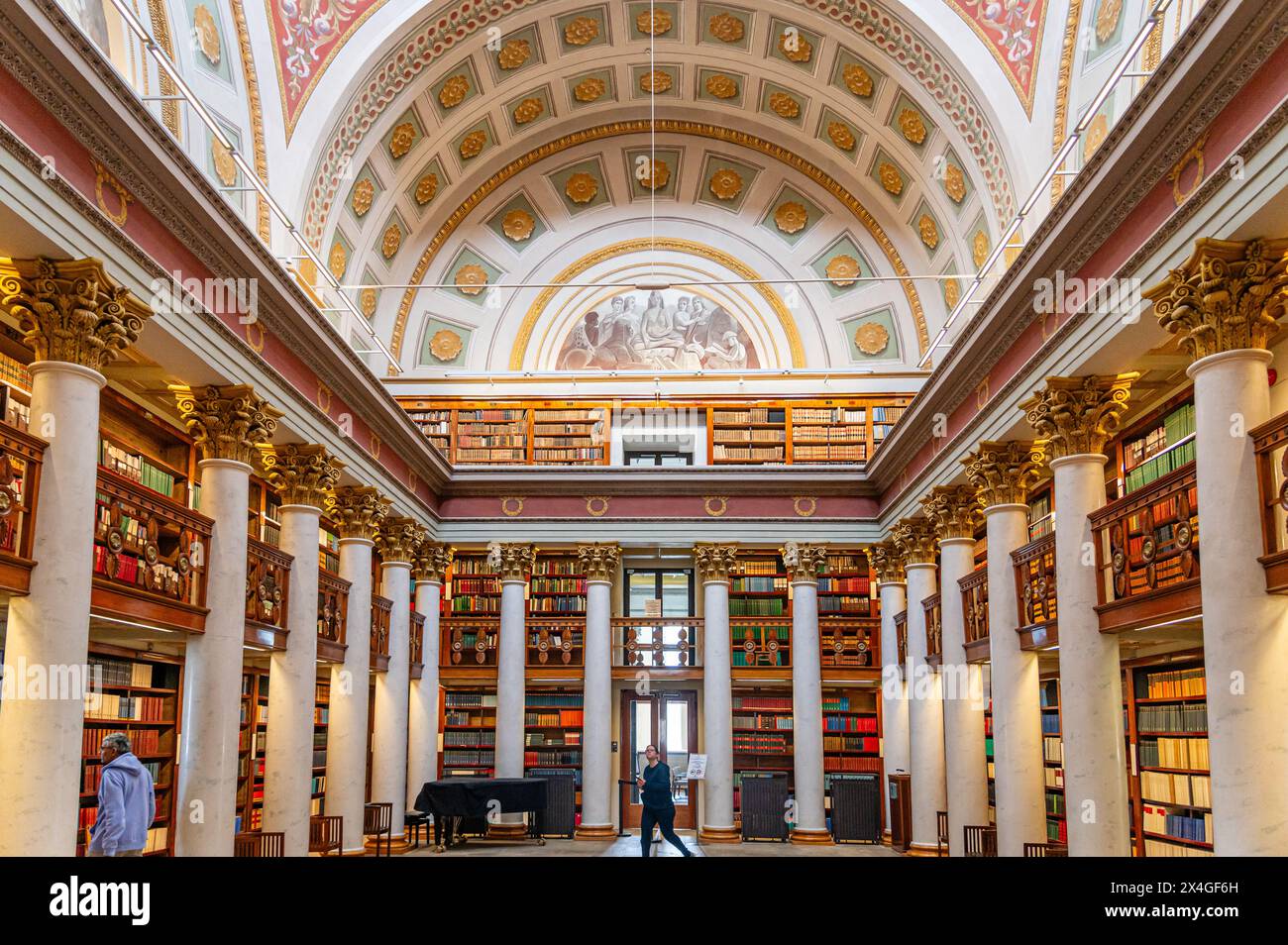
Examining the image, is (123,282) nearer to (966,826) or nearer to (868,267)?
(966,826)

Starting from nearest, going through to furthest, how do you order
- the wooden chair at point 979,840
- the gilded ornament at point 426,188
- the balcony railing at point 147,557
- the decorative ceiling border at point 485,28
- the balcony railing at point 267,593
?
the balcony railing at point 147,557, the balcony railing at point 267,593, the wooden chair at point 979,840, the decorative ceiling border at point 485,28, the gilded ornament at point 426,188

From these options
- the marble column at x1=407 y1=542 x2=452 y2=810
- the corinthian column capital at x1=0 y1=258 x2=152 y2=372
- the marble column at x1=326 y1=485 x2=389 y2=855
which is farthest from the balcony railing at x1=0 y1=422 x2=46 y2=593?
the marble column at x1=407 y1=542 x2=452 y2=810

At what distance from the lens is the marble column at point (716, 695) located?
16703mm

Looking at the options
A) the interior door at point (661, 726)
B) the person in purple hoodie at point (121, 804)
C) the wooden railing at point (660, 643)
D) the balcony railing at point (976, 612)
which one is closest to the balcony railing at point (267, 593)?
the person in purple hoodie at point (121, 804)

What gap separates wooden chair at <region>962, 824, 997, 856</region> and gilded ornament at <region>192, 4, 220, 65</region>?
10724 mm

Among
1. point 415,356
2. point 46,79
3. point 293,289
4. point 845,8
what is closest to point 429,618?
point 415,356

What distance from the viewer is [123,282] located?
764cm

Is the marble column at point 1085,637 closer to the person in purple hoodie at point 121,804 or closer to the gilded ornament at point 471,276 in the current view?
the person in purple hoodie at point 121,804

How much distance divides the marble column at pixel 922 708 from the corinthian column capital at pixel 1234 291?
803 centimetres

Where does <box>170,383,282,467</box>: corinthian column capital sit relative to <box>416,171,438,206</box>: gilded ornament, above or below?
below

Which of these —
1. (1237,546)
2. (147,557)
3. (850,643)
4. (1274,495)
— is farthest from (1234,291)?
(850,643)

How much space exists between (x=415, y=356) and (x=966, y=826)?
1114 cm

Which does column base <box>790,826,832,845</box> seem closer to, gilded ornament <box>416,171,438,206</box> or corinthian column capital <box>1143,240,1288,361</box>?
gilded ornament <box>416,171,438,206</box>

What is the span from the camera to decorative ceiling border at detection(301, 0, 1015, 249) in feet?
43.1
